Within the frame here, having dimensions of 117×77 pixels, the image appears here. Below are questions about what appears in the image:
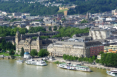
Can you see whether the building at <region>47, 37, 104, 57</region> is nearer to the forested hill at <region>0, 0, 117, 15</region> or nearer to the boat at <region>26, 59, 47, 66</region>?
the boat at <region>26, 59, 47, 66</region>

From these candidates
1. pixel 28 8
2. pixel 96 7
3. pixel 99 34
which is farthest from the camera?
pixel 28 8

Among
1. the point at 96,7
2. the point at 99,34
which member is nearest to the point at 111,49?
the point at 99,34

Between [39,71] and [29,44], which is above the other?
[29,44]

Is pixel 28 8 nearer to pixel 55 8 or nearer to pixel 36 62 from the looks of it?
pixel 55 8

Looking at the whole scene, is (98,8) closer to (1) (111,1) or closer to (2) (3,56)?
(1) (111,1)

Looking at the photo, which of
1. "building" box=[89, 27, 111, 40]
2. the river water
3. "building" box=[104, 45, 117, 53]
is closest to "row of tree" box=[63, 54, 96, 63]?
the river water
